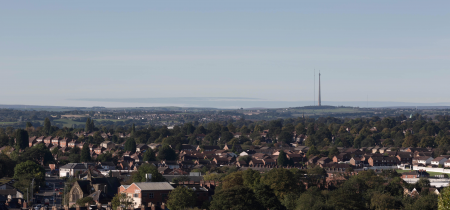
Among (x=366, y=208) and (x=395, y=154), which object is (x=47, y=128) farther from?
(x=366, y=208)

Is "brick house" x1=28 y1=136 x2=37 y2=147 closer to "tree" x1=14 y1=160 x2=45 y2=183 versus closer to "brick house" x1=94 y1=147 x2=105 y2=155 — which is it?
"brick house" x1=94 y1=147 x2=105 y2=155

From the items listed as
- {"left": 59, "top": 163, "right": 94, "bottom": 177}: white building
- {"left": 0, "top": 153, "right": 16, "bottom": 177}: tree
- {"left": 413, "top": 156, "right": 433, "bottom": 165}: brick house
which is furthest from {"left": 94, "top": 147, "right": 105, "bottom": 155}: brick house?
{"left": 413, "top": 156, "right": 433, "bottom": 165}: brick house

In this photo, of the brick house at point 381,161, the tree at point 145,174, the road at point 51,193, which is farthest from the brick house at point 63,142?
the tree at point 145,174

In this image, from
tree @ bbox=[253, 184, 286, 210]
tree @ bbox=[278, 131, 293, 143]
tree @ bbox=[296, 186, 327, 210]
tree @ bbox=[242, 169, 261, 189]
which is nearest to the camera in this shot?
tree @ bbox=[296, 186, 327, 210]

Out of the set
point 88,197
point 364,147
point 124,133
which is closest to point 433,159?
point 364,147

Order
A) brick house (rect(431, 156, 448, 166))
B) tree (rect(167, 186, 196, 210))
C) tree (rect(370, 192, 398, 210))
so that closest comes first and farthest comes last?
tree (rect(167, 186, 196, 210))
tree (rect(370, 192, 398, 210))
brick house (rect(431, 156, 448, 166))

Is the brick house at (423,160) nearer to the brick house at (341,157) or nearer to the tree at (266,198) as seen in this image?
the brick house at (341,157)

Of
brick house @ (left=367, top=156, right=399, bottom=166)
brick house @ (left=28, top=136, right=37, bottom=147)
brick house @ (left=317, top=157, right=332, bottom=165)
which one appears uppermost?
brick house @ (left=28, top=136, right=37, bottom=147)
